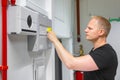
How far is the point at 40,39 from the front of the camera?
179 centimetres

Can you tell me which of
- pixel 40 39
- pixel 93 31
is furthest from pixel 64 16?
pixel 40 39

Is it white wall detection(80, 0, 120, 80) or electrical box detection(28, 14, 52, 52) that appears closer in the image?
electrical box detection(28, 14, 52, 52)

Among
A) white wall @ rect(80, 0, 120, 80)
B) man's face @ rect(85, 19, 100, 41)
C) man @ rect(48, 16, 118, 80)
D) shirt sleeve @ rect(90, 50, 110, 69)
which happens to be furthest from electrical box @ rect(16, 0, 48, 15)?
white wall @ rect(80, 0, 120, 80)

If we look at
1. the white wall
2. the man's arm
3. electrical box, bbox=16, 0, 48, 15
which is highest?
the white wall

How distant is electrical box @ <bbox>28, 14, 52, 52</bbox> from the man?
0.21ft

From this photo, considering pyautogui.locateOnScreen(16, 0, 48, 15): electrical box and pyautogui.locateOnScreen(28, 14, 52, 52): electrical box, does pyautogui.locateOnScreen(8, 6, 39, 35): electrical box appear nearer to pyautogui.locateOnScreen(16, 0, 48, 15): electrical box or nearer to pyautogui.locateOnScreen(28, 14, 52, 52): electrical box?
pyautogui.locateOnScreen(16, 0, 48, 15): electrical box

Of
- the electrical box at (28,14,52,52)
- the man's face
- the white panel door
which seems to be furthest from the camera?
the white panel door

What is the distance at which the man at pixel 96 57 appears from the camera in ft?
5.68

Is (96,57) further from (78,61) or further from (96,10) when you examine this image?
(96,10)

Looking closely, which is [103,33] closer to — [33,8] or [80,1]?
[33,8]

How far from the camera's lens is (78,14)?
4.39m

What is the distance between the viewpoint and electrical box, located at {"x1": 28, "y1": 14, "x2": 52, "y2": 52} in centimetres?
169

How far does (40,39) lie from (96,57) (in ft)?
1.55

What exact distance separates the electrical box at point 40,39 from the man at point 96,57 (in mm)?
65
